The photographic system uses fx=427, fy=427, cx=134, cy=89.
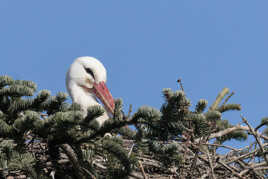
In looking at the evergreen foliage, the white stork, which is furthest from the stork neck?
the evergreen foliage

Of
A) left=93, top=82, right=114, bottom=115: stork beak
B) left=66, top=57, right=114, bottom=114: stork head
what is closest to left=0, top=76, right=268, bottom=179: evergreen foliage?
left=93, top=82, right=114, bottom=115: stork beak

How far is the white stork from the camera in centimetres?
498

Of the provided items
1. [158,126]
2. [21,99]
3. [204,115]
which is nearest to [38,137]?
[21,99]

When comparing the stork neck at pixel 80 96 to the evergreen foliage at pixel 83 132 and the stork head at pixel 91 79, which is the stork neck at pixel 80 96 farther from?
the evergreen foliage at pixel 83 132

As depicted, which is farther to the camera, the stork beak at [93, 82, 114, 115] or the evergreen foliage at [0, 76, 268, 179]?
the stork beak at [93, 82, 114, 115]

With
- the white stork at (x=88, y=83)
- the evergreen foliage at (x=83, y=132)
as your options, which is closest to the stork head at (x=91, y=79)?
the white stork at (x=88, y=83)

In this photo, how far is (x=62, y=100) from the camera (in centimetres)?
293

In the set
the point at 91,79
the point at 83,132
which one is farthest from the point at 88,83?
the point at 83,132

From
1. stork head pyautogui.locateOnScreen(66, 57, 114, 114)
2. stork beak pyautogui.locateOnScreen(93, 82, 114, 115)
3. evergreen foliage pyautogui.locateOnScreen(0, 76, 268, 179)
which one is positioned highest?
stork head pyautogui.locateOnScreen(66, 57, 114, 114)

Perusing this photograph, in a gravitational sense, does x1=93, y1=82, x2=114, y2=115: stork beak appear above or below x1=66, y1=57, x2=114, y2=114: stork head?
below

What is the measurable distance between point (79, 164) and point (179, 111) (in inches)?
32.1

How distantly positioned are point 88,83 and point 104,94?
0.86ft

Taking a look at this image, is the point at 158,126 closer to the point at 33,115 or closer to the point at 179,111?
the point at 179,111

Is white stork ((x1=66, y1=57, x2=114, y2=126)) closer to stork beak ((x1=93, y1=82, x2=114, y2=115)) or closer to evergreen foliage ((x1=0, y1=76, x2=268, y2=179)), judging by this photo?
stork beak ((x1=93, y1=82, x2=114, y2=115))
